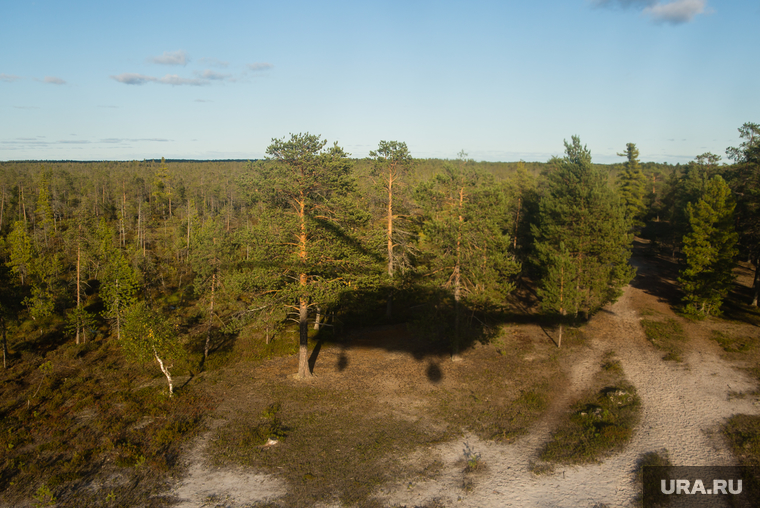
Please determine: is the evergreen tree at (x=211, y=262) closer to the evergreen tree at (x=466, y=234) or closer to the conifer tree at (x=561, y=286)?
the evergreen tree at (x=466, y=234)

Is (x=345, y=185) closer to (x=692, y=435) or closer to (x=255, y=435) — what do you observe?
(x=255, y=435)

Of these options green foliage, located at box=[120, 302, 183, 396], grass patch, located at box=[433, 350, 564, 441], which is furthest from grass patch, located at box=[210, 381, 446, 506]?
green foliage, located at box=[120, 302, 183, 396]

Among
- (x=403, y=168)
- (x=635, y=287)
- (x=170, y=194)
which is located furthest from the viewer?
(x=170, y=194)

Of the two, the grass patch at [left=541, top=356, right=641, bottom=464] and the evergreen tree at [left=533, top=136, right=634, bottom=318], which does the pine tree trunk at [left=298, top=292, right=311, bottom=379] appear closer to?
the grass patch at [left=541, top=356, right=641, bottom=464]

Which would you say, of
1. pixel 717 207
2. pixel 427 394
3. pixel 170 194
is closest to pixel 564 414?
pixel 427 394

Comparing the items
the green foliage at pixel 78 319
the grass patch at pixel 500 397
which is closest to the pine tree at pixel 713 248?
the grass patch at pixel 500 397
